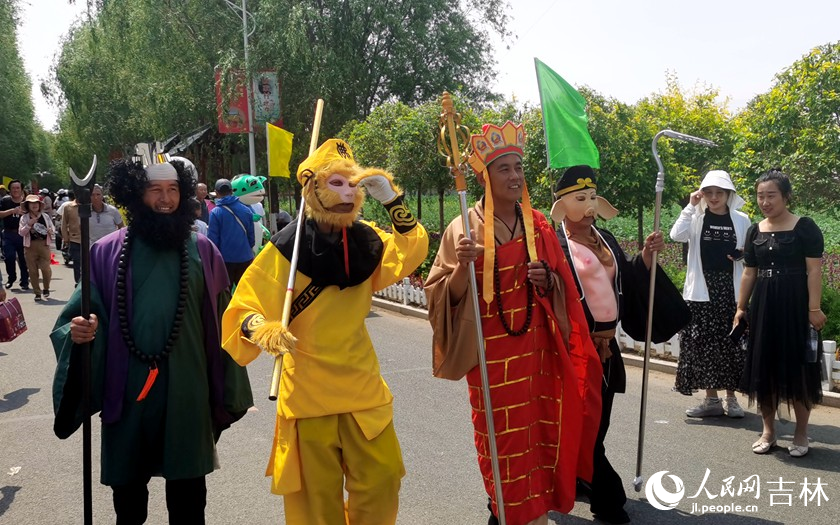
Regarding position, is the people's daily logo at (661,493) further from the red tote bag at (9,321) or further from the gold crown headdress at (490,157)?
the red tote bag at (9,321)

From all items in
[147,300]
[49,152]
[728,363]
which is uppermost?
[49,152]

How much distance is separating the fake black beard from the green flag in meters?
2.19

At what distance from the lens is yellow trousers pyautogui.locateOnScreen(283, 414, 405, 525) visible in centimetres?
324

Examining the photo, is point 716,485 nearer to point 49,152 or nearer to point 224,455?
point 224,455

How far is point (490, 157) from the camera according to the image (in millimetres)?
3699

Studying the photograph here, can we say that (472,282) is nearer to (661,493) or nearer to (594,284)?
(594,284)

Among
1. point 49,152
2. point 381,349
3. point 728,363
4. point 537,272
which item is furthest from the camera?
point 49,152

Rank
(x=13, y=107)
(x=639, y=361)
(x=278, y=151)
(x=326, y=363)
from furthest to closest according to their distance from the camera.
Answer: (x=13, y=107) < (x=639, y=361) < (x=278, y=151) < (x=326, y=363)

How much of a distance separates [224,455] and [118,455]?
2.23 metres

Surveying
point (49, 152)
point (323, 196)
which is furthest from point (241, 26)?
point (49, 152)

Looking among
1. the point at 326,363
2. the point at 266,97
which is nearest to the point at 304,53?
the point at 266,97

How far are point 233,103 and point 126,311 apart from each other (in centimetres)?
2064

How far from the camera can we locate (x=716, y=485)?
461 centimetres

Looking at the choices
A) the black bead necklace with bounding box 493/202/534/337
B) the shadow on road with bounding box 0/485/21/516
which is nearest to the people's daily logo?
the black bead necklace with bounding box 493/202/534/337
